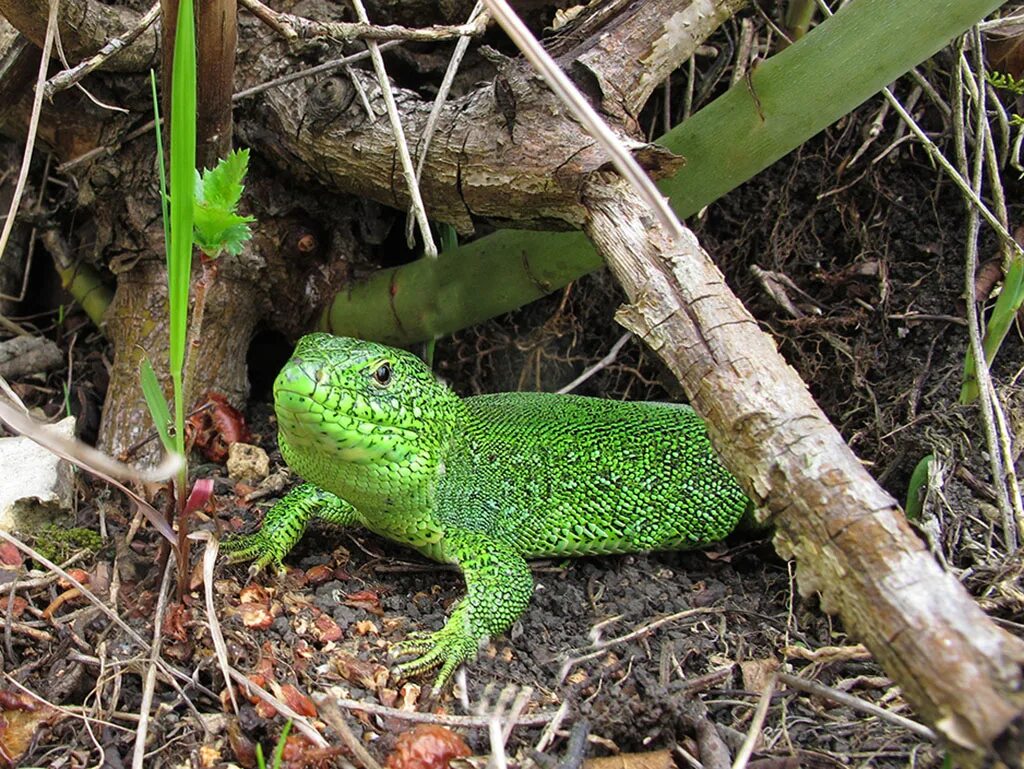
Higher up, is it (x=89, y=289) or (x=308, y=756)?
(x=89, y=289)

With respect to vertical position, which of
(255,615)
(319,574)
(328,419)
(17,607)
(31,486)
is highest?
(328,419)

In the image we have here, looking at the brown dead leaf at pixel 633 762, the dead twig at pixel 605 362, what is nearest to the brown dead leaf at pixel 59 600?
the brown dead leaf at pixel 633 762

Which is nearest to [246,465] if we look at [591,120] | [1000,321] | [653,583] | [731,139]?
[653,583]

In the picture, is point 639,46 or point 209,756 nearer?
point 209,756

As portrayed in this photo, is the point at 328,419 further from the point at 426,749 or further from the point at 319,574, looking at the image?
the point at 426,749

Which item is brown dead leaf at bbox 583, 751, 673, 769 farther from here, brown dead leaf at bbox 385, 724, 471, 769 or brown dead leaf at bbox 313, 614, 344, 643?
brown dead leaf at bbox 313, 614, 344, 643

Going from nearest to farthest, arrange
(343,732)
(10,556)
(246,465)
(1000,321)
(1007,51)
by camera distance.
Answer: (343,732)
(10,556)
(1000,321)
(246,465)
(1007,51)

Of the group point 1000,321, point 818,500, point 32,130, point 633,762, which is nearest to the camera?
point 818,500

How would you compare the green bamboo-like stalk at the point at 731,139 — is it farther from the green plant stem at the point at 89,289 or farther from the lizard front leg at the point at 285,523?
the green plant stem at the point at 89,289
